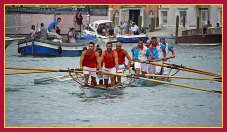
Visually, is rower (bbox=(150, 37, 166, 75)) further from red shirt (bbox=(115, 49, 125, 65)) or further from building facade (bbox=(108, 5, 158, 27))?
building facade (bbox=(108, 5, 158, 27))

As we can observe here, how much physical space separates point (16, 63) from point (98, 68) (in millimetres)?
15584

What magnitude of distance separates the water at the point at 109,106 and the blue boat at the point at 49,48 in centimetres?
1086

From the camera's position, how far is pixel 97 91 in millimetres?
21172

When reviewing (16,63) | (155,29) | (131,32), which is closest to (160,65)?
(16,63)

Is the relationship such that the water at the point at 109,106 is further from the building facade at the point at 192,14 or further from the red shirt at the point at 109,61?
the building facade at the point at 192,14

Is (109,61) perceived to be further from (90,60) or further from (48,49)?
(48,49)

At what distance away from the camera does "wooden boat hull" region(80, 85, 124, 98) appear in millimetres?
21000

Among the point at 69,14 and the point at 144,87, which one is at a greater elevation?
the point at 69,14

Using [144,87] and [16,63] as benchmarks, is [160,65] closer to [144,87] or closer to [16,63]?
[144,87]

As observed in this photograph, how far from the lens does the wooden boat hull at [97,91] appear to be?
2100 cm

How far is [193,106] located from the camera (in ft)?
67.9

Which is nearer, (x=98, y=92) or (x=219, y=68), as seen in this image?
(x=98, y=92)

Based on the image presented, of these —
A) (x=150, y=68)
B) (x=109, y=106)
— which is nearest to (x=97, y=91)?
(x=109, y=106)

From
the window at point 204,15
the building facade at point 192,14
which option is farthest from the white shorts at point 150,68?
the window at point 204,15
